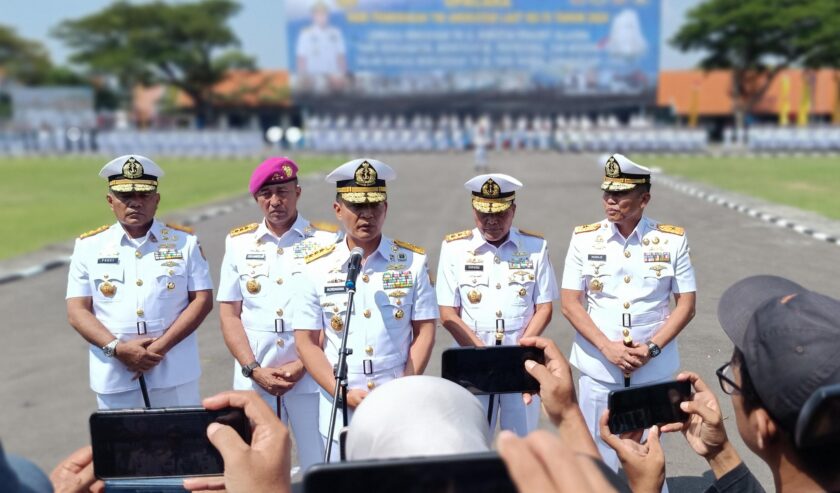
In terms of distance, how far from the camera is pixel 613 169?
374cm

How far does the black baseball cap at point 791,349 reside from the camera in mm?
1236

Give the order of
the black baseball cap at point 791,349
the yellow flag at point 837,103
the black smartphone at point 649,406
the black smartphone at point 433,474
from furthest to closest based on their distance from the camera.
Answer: the yellow flag at point 837,103 < the black smartphone at point 649,406 < the black baseball cap at point 791,349 < the black smartphone at point 433,474

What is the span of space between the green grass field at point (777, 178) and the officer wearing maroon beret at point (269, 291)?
11.7 metres

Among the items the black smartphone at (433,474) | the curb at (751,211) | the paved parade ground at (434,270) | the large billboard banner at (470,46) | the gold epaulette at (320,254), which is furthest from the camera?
the large billboard banner at (470,46)

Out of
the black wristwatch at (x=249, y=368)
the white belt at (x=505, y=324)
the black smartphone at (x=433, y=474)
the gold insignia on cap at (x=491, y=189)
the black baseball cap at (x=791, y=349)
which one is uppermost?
the gold insignia on cap at (x=491, y=189)

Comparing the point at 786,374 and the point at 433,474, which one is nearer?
the point at 433,474

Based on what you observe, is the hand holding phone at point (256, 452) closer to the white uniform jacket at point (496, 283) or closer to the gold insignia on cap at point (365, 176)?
the gold insignia on cap at point (365, 176)

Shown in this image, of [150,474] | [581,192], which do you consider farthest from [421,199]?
[150,474]

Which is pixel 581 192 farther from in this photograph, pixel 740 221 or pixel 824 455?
pixel 824 455

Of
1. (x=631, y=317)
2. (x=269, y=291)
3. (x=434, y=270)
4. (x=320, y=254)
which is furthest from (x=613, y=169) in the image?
(x=434, y=270)

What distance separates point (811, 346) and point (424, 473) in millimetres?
703

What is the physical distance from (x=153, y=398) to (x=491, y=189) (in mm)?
2133

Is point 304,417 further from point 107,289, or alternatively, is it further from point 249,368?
point 107,289

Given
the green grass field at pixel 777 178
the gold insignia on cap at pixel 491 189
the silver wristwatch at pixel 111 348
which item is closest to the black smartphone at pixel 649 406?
the gold insignia on cap at pixel 491 189
